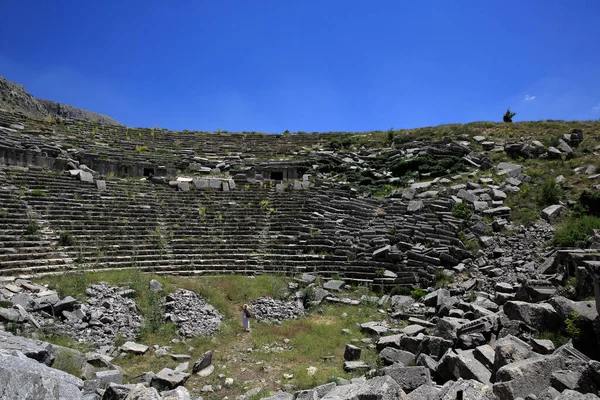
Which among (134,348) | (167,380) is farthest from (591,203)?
(134,348)

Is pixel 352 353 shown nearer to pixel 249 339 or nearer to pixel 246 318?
pixel 249 339

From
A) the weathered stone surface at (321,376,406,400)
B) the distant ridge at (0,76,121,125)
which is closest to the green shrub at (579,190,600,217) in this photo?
the weathered stone surface at (321,376,406,400)

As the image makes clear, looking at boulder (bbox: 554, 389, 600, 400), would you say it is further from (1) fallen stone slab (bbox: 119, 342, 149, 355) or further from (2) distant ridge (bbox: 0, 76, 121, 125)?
(2) distant ridge (bbox: 0, 76, 121, 125)

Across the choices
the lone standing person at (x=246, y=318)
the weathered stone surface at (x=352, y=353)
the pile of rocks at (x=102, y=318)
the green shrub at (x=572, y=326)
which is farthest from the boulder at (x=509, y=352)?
the pile of rocks at (x=102, y=318)

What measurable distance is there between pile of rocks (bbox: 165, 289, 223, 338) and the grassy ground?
0.87 ft

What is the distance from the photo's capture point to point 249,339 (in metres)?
11.0

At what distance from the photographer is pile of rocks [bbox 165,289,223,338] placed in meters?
11.1

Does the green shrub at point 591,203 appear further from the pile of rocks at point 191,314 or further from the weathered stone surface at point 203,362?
the weathered stone surface at point 203,362

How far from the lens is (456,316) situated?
10.6 metres

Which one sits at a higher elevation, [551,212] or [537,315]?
[551,212]

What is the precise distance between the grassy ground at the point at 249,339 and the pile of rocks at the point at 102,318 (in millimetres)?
350

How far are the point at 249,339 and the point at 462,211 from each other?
11280 mm

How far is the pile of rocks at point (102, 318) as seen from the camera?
1003cm

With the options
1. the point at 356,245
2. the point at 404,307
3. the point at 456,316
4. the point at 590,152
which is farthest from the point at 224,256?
the point at 590,152
